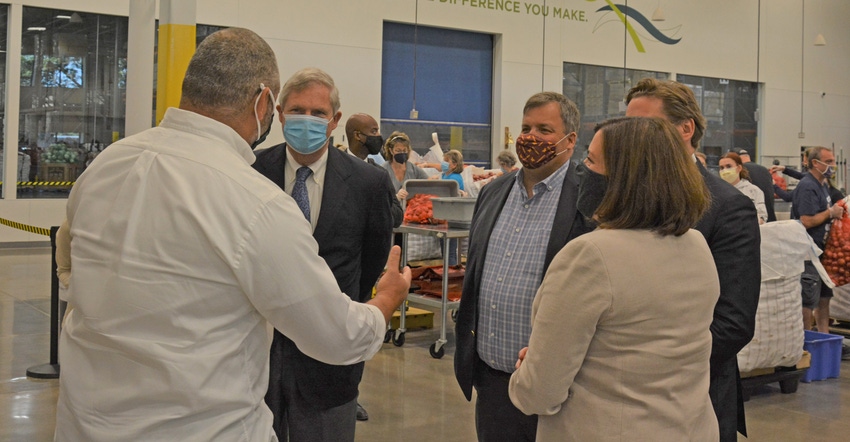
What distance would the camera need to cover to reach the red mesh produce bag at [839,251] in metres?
6.72

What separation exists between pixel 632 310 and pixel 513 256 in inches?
33.7

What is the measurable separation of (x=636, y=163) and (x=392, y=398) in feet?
12.3

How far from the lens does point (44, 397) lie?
5.14m

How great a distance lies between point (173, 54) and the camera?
228 inches

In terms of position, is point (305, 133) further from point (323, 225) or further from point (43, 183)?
point (43, 183)

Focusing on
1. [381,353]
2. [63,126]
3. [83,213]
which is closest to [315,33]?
[63,126]

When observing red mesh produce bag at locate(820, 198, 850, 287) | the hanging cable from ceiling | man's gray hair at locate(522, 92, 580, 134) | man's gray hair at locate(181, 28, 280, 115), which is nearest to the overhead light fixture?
the hanging cable from ceiling

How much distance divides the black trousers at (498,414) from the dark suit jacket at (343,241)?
38 centimetres

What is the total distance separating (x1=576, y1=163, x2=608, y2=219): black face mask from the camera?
6.85ft

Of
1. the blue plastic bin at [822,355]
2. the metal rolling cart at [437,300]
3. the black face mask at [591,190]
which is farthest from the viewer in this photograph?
the metal rolling cart at [437,300]

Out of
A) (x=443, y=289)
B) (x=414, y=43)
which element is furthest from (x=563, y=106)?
(x=414, y=43)

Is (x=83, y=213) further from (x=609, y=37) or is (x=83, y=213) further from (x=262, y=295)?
(x=609, y=37)

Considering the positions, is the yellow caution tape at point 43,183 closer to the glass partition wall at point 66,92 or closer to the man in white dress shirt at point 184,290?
Result: the glass partition wall at point 66,92

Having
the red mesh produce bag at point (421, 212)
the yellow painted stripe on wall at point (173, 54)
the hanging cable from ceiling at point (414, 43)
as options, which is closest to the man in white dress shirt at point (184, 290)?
the yellow painted stripe on wall at point (173, 54)
